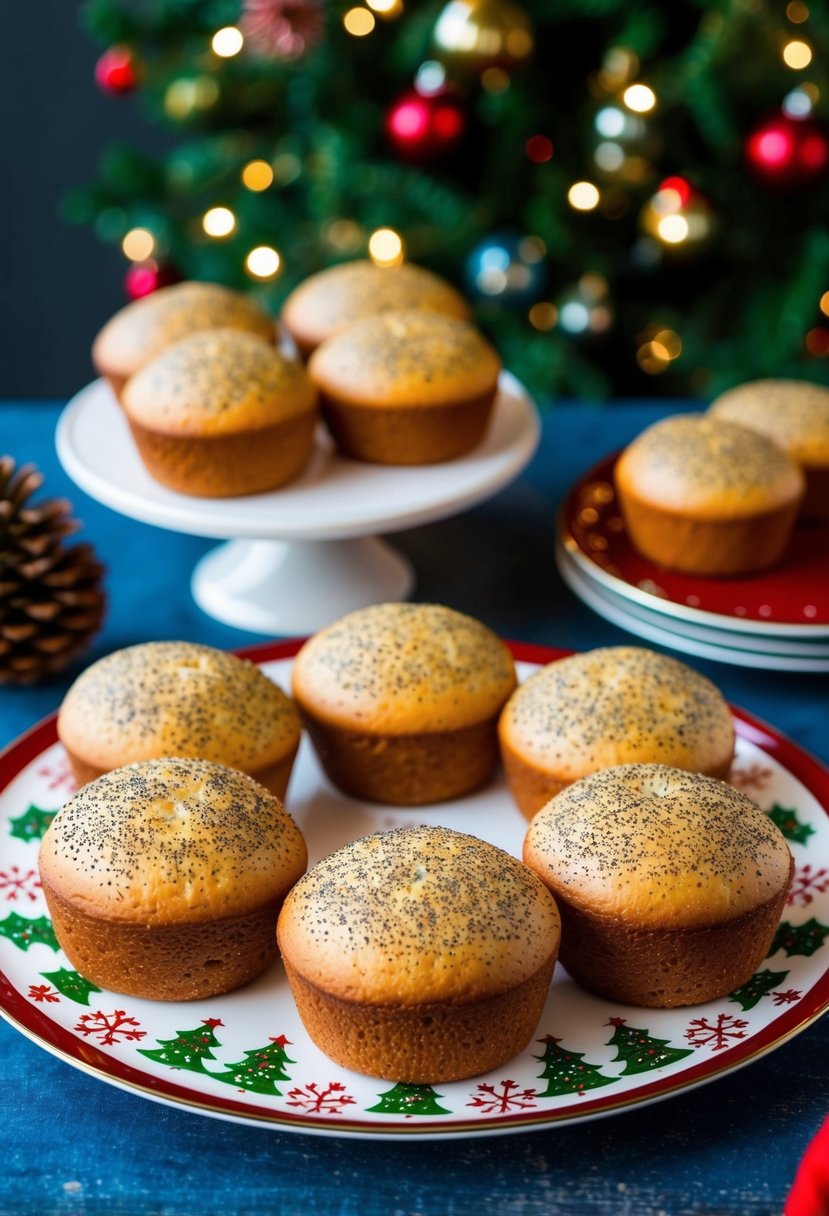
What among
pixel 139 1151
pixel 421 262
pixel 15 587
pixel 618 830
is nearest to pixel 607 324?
pixel 421 262

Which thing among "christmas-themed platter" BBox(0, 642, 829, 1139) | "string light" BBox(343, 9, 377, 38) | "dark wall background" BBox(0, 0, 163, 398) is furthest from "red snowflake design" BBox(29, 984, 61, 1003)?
"dark wall background" BBox(0, 0, 163, 398)

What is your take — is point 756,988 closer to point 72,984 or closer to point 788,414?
point 72,984

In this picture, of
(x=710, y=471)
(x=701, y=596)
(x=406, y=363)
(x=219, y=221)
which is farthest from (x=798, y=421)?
(x=219, y=221)

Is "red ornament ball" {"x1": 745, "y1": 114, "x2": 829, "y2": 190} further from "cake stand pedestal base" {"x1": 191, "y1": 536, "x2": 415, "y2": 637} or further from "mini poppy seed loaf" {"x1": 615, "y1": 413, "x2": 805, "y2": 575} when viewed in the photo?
"cake stand pedestal base" {"x1": 191, "y1": 536, "x2": 415, "y2": 637}

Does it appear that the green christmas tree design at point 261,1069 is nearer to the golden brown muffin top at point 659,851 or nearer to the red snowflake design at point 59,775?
the golden brown muffin top at point 659,851

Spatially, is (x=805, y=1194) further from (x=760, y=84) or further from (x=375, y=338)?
(x=760, y=84)

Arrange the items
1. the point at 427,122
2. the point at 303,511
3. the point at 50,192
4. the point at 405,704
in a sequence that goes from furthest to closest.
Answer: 1. the point at 50,192
2. the point at 427,122
3. the point at 303,511
4. the point at 405,704
